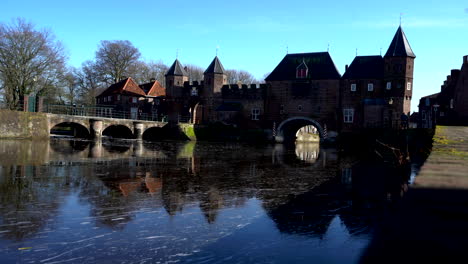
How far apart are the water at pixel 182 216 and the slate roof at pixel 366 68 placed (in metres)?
26.4

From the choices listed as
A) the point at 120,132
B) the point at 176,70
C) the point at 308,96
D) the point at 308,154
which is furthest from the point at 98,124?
the point at 308,96

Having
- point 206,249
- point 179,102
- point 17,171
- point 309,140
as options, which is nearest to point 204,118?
point 179,102

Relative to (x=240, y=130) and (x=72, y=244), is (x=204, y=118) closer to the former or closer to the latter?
(x=240, y=130)

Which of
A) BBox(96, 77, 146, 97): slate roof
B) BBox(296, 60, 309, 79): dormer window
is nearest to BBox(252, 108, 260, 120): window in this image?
BBox(296, 60, 309, 79): dormer window

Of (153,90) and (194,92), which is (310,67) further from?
(153,90)

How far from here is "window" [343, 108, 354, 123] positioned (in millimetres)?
38688

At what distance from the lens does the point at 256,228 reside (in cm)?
721

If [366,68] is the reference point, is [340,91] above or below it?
below

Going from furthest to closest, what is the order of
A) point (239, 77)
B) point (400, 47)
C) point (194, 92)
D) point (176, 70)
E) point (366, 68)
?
point (239, 77) < point (176, 70) < point (194, 92) < point (366, 68) < point (400, 47)

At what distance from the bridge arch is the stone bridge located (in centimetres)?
1267

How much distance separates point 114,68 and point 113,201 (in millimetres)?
47778

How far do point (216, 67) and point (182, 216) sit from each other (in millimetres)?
38442

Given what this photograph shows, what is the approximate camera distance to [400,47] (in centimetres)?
3631

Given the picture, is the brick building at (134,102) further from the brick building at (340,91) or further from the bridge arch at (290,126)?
the bridge arch at (290,126)
